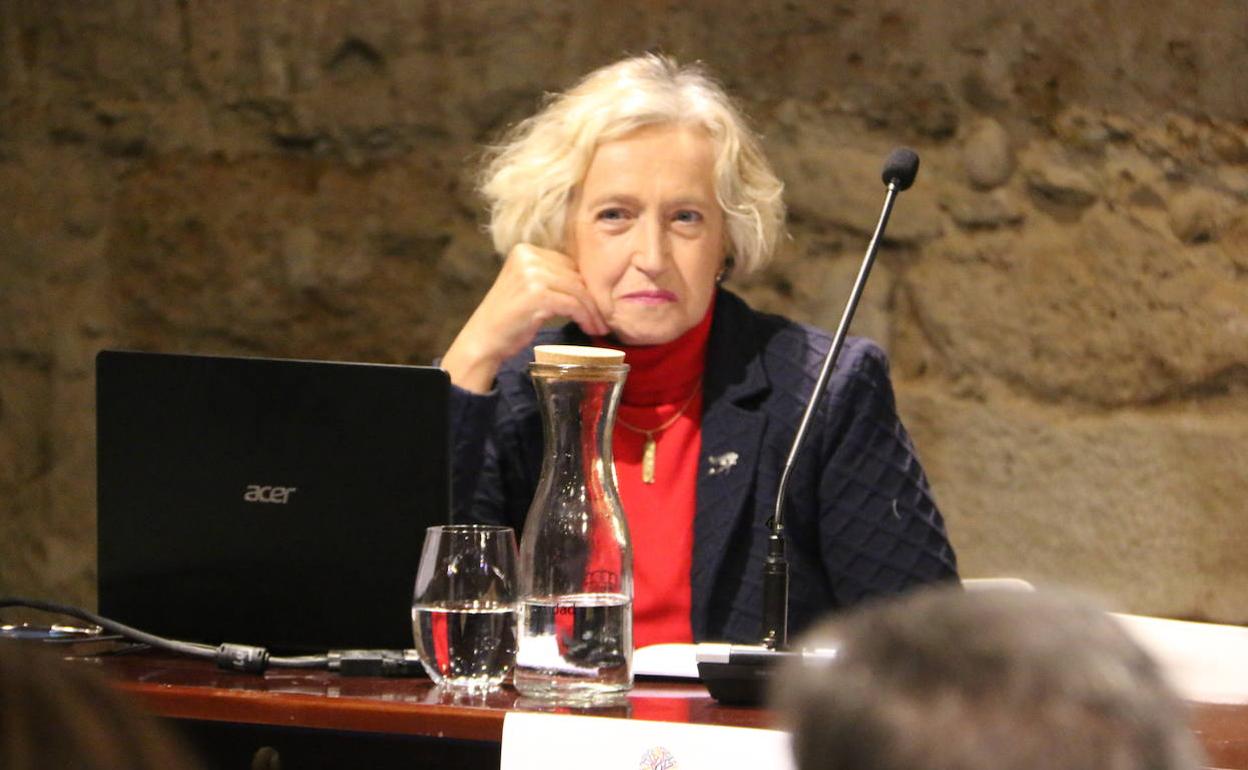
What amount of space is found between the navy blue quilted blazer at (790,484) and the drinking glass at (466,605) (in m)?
0.60

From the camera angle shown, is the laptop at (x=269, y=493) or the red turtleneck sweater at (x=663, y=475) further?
the red turtleneck sweater at (x=663, y=475)

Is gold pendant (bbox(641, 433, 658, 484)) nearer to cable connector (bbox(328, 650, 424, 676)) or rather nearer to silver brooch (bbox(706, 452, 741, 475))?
silver brooch (bbox(706, 452, 741, 475))

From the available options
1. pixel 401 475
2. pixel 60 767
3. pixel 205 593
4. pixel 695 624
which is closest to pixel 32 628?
pixel 205 593

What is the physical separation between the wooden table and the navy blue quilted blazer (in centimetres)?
59

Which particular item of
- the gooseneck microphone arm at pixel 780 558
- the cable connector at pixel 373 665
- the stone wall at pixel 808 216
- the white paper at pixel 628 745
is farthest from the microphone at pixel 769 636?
the stone wall at pixel 808 216

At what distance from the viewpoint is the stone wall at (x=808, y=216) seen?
115 inches

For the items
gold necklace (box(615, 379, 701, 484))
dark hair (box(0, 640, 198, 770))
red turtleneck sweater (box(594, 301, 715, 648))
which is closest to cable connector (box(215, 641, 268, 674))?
red turtleneck sweater (box(594, 301, 715, 648))

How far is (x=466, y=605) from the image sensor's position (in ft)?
5.10

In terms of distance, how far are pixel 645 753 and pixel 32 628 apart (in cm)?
84

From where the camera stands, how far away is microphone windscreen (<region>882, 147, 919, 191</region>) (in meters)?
1.89

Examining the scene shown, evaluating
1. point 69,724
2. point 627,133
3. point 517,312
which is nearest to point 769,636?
point 517,312

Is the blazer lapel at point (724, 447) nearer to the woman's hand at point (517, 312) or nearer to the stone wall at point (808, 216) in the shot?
the woman's hand at point (517, 312)

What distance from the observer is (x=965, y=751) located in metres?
0.53

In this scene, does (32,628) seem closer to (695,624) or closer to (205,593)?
(205,593)
